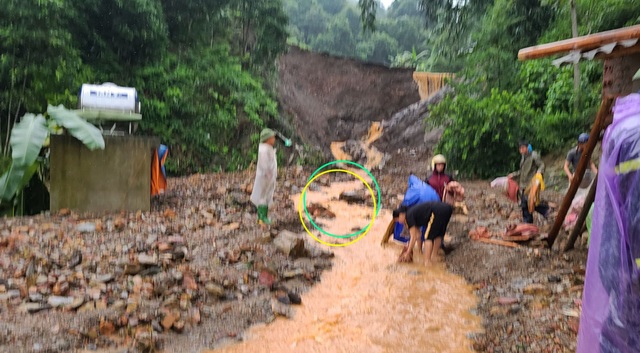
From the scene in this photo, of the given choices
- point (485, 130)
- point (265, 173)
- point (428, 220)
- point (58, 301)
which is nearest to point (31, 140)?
point (265, 173)

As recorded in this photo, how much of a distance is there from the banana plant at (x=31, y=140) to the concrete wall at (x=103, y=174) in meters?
0.26

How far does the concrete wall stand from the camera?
7.31m

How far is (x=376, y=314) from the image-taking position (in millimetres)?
5109

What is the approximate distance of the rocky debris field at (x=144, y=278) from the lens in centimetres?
411

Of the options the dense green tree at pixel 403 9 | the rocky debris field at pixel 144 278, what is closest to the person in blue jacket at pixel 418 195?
the rocky debris field at pixel 144 278

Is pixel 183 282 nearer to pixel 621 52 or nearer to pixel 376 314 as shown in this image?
pixel 376 314

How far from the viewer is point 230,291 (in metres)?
5.27

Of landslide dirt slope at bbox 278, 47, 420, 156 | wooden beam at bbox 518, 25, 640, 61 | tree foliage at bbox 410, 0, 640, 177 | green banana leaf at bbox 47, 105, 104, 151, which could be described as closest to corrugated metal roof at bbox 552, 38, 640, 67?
wooden beam at bbox 518, 25, 640, 61

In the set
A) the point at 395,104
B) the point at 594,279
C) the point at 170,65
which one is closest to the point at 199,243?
the point at 594,279

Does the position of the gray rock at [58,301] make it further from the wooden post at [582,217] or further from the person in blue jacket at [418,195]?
the wooden post at [582,217]

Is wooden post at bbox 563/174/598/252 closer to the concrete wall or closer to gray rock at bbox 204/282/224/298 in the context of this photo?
gray rock at bbox 204/282/224/298

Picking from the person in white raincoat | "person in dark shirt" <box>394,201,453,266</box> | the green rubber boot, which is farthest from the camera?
the green rubber boot

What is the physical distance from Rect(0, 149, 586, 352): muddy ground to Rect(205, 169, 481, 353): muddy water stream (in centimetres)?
20

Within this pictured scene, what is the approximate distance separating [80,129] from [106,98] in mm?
1113
